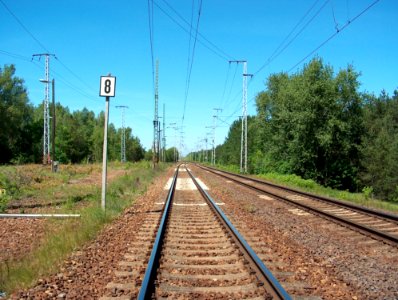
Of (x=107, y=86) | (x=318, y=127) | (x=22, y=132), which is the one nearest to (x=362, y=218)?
(x=107, y=86)

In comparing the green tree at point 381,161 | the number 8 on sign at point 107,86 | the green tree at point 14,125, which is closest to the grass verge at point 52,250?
the number 8 on sign at point 107,86

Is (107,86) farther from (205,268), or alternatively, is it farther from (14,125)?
(14,125)

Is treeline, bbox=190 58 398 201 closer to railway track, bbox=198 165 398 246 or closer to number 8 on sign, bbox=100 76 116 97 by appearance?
railway track, bbox=198 165 398 246

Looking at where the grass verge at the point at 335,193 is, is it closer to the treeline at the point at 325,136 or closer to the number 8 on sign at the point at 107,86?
the treeline at the point at 325,136

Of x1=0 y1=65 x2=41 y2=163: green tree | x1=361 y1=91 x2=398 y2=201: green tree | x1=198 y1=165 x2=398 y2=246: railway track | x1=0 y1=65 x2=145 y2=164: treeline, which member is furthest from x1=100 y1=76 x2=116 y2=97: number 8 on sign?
x1=0 y1=65 x2=41 y2=163: green tree

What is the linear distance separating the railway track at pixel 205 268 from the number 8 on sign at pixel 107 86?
4.36 metres

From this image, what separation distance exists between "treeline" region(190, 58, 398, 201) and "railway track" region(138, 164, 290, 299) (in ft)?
119

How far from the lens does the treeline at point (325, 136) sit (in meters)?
44.5

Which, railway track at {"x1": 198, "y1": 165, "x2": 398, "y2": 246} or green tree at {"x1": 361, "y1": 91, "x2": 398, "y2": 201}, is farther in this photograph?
green tree at {"x1": 361, "y1": 91, "x2": 398, "y2": 201}

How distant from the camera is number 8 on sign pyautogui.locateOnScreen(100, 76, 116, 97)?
12.2 m

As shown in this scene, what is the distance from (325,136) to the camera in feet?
144

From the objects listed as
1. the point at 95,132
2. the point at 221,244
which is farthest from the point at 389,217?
the point at 95,132

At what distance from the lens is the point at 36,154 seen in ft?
256

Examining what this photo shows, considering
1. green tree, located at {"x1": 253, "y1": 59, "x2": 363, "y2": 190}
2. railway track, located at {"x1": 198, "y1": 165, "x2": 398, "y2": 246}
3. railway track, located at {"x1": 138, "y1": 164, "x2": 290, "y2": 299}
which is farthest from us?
green tree, located at {"x1": 253, "y1": 59, "x2": 363, "y2": 190}
